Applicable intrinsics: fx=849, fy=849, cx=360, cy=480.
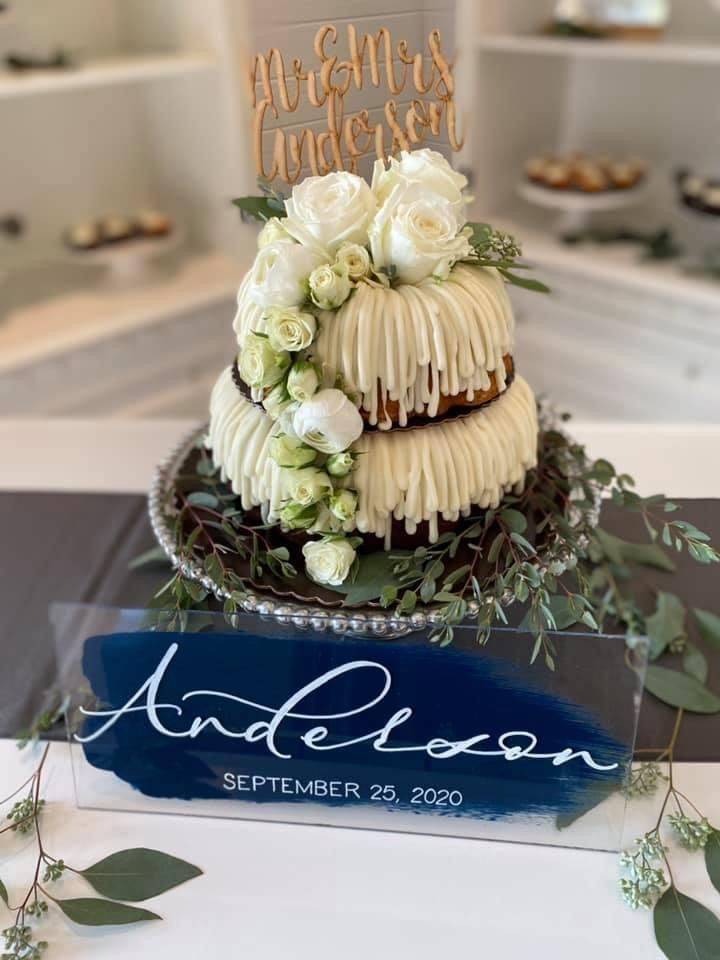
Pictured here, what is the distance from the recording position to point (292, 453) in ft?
1.89

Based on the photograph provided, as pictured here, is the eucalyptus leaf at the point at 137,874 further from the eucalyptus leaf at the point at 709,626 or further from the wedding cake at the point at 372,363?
the eucalyptus leaf at the point at 709,626

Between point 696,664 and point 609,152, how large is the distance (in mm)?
1959

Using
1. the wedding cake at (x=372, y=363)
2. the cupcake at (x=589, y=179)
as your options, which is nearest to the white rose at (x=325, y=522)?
the wedding cake at (x=372, y=363)

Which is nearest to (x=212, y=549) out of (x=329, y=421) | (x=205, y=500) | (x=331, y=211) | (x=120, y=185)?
(x=205, y=500)

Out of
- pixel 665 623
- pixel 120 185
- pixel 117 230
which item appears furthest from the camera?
pixel 120 185

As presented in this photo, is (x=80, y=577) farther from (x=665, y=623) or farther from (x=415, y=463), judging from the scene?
(x=665, y=623)

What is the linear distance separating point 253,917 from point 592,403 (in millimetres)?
1920

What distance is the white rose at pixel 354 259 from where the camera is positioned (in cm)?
57

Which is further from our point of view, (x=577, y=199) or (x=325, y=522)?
(x=577, y=199)

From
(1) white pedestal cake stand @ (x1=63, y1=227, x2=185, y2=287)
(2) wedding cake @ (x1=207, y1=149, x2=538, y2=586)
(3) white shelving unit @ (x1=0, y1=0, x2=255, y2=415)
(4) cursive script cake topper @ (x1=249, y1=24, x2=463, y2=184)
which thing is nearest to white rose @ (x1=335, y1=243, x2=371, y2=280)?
(2) wedding cake @ (x1=207, y1=149, x2=538, y2=586)

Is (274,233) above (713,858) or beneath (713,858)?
above

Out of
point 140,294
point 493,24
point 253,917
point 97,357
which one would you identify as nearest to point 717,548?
point 253,917

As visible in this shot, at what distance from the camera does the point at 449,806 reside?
0.59 meters

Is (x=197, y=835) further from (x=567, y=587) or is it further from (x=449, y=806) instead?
(x=567, y=587)
